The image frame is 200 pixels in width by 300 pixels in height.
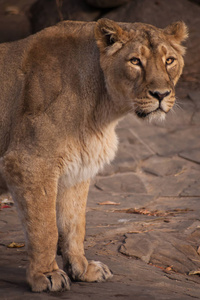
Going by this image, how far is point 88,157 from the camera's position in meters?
3.95

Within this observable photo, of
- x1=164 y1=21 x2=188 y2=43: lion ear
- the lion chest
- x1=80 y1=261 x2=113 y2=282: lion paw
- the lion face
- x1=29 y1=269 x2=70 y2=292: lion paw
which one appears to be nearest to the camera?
x1=29 y1=269 x2=70 y2=292: lion paw

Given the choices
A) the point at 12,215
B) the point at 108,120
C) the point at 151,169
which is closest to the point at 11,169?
the point at 108,120

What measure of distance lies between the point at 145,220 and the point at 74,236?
1.62 metres

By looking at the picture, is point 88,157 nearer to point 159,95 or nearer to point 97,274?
point 159,95

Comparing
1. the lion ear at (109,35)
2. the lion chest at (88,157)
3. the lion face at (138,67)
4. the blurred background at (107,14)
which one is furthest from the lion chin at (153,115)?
the blurred background at (107,14)

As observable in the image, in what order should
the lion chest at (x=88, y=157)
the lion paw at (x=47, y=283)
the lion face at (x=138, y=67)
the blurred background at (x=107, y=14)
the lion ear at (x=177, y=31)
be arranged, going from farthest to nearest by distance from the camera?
the blurred background at (x=107, y=14) < the lion ear at (x=177, y=31) < the lion chest at (x=88, y=157) < the lion face at (x=138, y=67) < the lion paw at (x=47, y=283)

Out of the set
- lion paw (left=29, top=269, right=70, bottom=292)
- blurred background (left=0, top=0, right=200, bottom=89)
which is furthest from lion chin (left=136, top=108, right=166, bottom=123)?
blurred background (left=0, top=0, right=200, bottom=89)

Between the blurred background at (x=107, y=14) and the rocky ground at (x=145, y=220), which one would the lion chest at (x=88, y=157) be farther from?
the blurred background at (x=107, y=14)

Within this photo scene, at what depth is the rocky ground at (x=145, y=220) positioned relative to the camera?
3820mm

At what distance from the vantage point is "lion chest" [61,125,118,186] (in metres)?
3.85

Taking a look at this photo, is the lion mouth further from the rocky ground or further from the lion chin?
the rocky ground

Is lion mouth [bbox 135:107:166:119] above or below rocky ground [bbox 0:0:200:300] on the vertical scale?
above

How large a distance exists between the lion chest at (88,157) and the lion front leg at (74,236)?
156 millimetres

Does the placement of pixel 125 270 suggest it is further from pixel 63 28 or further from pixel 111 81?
pixel 63 28
